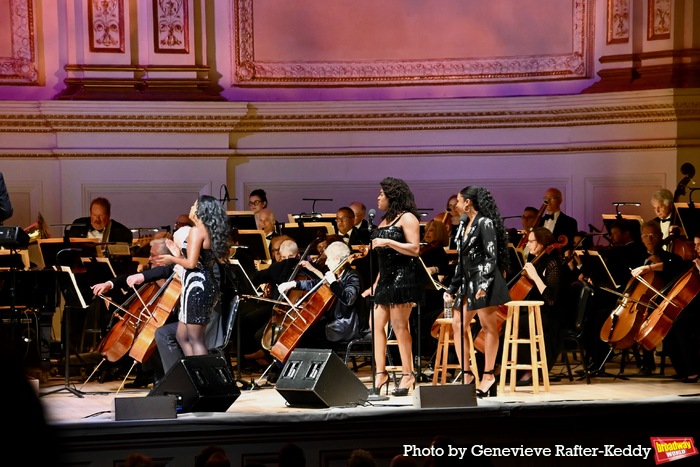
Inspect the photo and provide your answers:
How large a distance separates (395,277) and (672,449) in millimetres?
1939

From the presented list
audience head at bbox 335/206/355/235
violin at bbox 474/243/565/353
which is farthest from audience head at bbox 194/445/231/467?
audience head at bbox 335/206/355/235

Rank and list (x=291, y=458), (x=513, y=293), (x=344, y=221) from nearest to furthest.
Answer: (x=291, y=458)
(x=513, y=293)
(x=344, y=221)

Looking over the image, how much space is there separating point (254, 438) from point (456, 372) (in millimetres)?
2574

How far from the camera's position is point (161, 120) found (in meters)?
10.5

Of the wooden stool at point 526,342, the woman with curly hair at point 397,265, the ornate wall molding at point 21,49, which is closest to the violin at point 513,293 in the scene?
the wooden stool at point 526,342

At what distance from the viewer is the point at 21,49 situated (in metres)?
10.5

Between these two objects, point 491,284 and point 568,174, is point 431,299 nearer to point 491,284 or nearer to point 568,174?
point 491,284

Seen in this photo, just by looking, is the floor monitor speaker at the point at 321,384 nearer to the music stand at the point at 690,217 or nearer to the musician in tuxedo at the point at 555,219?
the music stand at the point at 690,217

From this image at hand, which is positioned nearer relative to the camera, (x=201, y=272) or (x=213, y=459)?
(x=213, y=459)

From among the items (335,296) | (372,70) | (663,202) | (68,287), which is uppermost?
(372,70)

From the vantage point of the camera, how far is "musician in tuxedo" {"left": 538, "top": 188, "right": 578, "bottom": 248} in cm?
910

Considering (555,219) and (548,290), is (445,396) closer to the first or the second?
(548,290)

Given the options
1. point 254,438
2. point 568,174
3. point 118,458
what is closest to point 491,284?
point 254,438

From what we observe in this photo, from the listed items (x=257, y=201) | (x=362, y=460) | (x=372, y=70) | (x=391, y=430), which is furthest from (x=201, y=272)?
(x=372, y=70)
